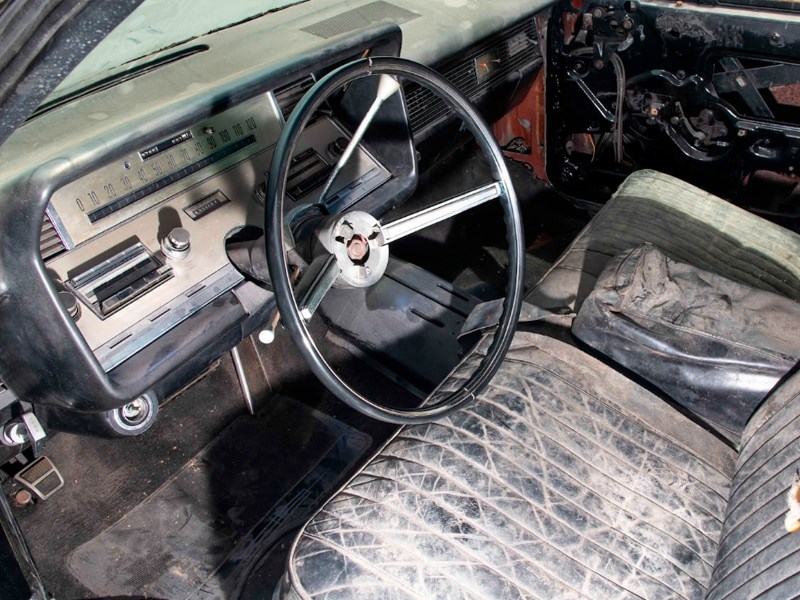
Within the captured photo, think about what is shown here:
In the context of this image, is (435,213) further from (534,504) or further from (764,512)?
(764,512)

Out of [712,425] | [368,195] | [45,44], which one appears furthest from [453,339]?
[45,44]

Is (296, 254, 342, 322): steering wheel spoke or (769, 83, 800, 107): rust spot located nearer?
(296, 254, 342, 322): steering wheel spoke

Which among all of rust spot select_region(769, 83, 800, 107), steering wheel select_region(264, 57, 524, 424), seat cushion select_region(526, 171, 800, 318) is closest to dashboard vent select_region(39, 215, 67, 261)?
steering wheel select_region(264, 57, 524, 424)

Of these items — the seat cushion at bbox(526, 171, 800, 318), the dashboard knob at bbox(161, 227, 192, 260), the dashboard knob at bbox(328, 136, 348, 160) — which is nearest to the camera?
the dashboard knob at bbox(161, 227, 192, 260)

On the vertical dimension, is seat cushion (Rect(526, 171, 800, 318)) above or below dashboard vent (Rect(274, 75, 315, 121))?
below

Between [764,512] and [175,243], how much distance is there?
1.15m

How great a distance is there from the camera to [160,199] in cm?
152

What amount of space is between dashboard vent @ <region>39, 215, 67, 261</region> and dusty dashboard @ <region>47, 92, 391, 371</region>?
0.01 m

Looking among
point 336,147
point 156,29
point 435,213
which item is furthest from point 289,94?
point 435,213

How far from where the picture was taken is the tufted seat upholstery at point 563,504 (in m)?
1.20

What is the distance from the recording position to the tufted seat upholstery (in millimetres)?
1196

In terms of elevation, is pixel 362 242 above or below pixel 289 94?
below

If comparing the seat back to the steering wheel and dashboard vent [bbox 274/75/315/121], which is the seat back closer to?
the steering wheel

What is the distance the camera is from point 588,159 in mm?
2543
